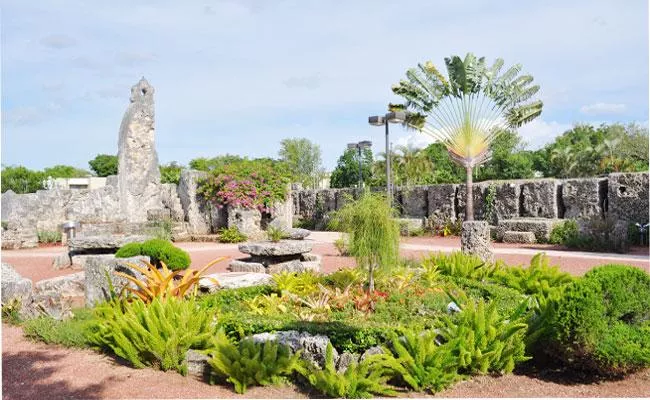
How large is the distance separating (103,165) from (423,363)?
66.0 meters

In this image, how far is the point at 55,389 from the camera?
487cm

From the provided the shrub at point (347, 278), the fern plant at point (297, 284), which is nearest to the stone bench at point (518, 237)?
the shrub at point (347, 278)

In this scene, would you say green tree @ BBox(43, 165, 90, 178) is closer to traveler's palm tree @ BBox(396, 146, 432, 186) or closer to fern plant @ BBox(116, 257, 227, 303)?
traveler's palm tree @ BBox(396, 146, 432, 186)

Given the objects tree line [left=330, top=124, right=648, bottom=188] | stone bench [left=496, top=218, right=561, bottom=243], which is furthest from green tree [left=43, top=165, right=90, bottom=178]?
stone bench [left=496, top=218, right=561, bottom=243]

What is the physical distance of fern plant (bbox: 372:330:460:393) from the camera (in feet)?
15.7

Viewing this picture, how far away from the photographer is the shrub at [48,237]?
1878cm

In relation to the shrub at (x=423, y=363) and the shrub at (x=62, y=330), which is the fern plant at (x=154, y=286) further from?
the shrub at (x=423, y=363)

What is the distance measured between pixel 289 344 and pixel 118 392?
1.48 metres

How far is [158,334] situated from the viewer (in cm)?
539

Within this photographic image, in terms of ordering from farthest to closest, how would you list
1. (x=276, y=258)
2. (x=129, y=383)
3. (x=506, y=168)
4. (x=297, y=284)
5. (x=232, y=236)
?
(x=506, y=168) < (x=232, y=236) < (x=276, y=258) < (x=297, y=284) < (x=129, y=383)

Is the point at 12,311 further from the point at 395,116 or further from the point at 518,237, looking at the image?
the point at 518,237

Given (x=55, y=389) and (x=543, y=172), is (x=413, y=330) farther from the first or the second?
(x=543, y=172)

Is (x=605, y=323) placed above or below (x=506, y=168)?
below

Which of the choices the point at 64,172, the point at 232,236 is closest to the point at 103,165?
the point at 64,172
